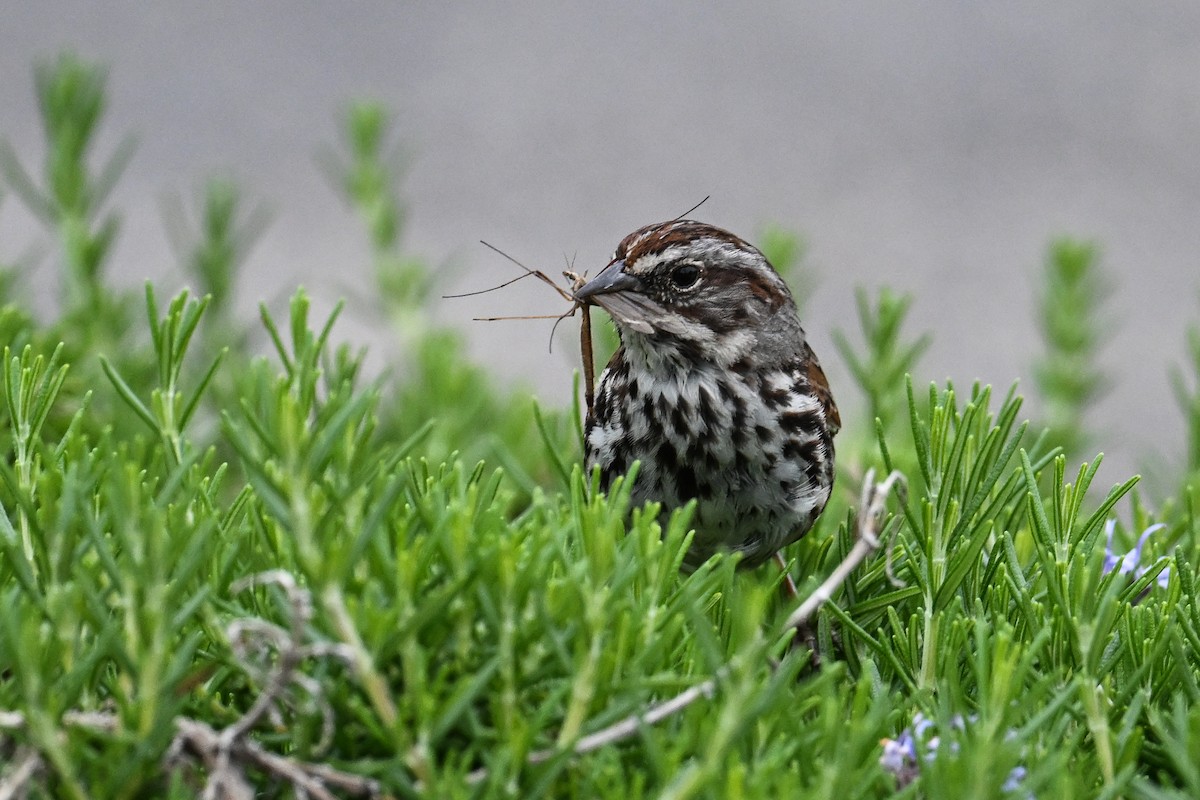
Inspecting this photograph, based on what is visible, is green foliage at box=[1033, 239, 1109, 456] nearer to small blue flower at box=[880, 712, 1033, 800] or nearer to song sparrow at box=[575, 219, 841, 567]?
song sparrow at box=[575, 219, 841, 567]

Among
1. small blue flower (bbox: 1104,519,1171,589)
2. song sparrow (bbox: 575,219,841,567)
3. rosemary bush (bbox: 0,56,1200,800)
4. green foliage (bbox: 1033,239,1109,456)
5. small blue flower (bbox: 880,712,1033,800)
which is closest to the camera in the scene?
rosemary bush (bbox: 0,56,1200,800)

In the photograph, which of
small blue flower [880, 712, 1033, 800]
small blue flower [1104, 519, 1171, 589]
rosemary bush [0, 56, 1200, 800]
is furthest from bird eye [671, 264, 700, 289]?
small blue flower [880, 712, 1033, 800]

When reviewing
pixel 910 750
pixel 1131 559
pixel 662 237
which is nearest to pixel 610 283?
pixel 662 237

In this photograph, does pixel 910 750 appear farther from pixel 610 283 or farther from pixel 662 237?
pixel 662 237

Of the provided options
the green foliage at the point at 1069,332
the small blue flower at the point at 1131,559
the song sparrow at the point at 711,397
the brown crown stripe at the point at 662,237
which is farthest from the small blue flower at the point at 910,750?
the green foliage at the point at 1069,332

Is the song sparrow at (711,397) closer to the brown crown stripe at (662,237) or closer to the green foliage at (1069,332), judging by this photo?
the brown crown stripe at (662,237)

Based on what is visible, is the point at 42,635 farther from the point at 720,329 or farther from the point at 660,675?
the point at 720,329
